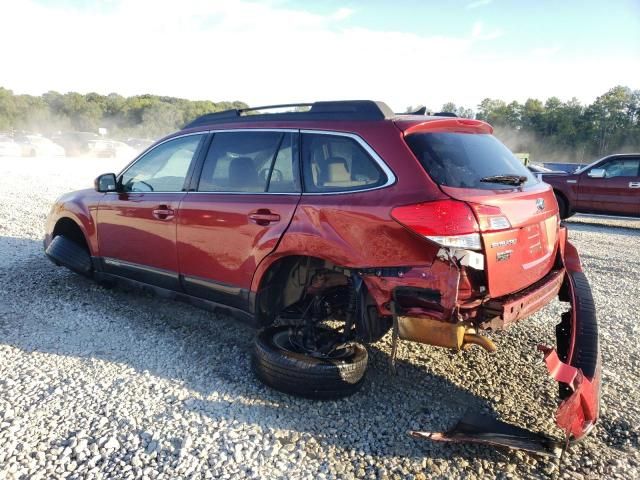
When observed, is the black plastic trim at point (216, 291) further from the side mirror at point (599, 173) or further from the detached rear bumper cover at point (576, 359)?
the side mirror at point (599, 173)

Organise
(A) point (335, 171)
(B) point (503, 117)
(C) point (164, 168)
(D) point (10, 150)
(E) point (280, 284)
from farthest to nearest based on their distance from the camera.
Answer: (B) point (503, 117)
(D) point (10, 150)
(C) point (164, 168)
(E) point (280, 284)
(A) point (335, 171)

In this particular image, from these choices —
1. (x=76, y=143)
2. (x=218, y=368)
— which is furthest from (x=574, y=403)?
(x=76, y=143)

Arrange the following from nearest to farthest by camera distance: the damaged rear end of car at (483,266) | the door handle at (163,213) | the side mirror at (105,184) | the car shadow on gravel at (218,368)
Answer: the damaged rear end of car at (483,266) < the car shadow on gravel at (218,368) < the door handle at (163,213) < the side mirror at (105,184)

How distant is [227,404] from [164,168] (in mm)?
2297

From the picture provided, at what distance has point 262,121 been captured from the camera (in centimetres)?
374

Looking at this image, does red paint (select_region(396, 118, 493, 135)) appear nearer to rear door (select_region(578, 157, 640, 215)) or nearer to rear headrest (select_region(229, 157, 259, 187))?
rear headrest (select_region(229, 157, 259, 187))

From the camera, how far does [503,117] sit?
167 ft

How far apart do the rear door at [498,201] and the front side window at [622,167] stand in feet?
31.9

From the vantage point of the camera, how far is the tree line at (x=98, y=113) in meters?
61.4

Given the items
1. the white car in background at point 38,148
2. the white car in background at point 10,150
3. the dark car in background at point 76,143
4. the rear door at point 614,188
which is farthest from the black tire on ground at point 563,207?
the dark car in background at point 76,143

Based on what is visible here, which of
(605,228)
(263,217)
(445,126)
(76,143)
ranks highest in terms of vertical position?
(445,126)

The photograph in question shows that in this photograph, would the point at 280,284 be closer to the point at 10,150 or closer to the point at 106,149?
the point at 10,150

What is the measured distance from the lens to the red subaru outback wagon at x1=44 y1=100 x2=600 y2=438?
270 centimetres

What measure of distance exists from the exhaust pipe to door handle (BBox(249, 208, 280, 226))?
1.12 metres
